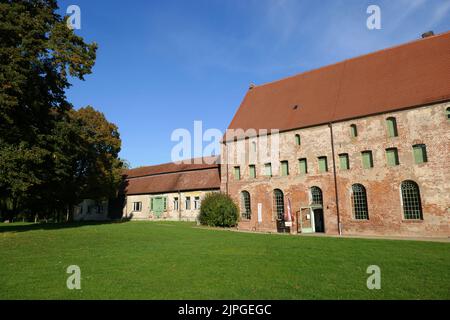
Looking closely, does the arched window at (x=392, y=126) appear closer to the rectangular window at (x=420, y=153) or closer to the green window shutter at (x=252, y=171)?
the rectangular window at (x=420, y=153)

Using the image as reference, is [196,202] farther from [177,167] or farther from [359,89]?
[359,89]

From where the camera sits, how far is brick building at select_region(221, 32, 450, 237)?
21984 mm

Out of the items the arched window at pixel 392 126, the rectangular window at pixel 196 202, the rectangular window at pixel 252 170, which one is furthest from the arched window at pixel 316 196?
the rectangular window at pixel 196 202

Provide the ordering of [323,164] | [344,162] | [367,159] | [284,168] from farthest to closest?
[284,168] < [323,164] < [344,162] < [367,159]

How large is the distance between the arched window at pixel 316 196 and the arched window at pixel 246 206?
6.50 metres

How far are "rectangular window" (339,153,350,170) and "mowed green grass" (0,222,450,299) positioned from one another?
11.9 metres

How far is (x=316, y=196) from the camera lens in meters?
26.8

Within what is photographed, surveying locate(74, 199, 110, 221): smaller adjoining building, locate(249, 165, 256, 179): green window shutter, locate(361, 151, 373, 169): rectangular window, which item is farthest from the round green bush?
locate(74, 199, 110, 221): smaller adjoining building

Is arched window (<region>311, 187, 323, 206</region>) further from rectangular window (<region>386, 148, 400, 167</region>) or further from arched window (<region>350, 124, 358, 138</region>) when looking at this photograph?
rectangular window (<region>386, 148, 400, 167</region>)

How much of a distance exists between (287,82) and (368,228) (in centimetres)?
1755

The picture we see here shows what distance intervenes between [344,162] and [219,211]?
11.6 metres

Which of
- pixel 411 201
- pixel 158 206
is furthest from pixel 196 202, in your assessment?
pixel 411 201

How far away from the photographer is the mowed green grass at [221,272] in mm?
7012
